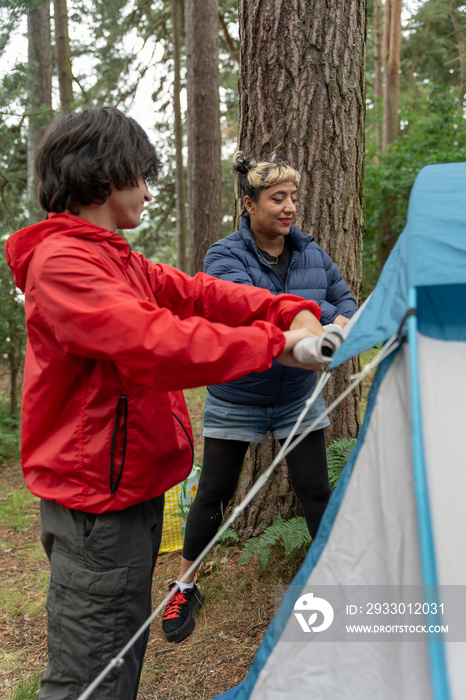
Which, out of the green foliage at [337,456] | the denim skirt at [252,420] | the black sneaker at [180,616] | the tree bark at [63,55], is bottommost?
the black sneaker at [180,616]

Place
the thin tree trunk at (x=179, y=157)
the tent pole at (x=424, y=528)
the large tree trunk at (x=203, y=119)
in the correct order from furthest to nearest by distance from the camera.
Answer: the thin tree trunk at (x=179, y=157) < the large tree trunk at (x=203, y=119) < the tent pole at (x=424, y=528)

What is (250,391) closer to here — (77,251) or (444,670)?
(77,251)

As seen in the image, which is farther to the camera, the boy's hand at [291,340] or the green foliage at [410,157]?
the green foliage at [410,157]

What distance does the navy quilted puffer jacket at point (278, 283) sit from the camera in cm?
245

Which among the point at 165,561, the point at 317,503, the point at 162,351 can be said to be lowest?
the point at 165,561

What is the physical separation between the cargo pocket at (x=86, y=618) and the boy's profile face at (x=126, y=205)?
3.12 feet

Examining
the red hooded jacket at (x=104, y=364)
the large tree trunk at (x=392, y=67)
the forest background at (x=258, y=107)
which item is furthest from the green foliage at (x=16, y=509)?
the large tree trunk at (x=392, y=67)

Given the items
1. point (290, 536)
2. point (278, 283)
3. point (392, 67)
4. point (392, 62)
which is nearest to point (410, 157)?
point (392, 67)

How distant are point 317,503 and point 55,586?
1.25m

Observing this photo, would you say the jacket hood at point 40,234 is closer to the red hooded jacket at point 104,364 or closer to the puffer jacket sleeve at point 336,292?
the red hooded jacket at point 104,364

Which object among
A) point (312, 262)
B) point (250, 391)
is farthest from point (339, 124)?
point (250, 391)

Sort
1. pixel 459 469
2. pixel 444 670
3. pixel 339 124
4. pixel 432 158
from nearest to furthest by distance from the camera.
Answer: pixel 444 670 < pixel 459 469 < pixel 339 124 < pixel 432 158

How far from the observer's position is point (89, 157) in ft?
5.07

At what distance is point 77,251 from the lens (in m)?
1.46
